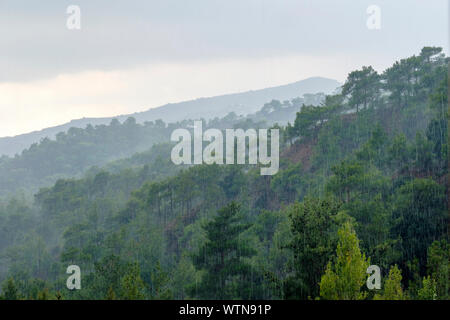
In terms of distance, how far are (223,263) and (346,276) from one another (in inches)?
529

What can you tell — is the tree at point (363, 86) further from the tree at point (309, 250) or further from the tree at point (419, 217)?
the tree at point (309, 250)

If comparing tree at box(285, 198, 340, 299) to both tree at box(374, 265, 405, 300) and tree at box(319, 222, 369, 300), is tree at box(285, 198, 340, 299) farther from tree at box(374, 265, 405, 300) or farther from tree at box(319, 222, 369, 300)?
tree at box(374, 265, 405, 300)

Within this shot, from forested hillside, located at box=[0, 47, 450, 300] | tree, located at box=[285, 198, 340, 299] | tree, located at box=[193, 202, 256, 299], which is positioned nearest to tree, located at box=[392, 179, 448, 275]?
forested hillside, located at box=[0, 47, 450, 300]

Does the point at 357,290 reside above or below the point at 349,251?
below

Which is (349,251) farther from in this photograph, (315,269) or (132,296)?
(132,296)

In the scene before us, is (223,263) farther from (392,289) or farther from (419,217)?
(392,289)

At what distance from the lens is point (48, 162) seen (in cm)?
15900

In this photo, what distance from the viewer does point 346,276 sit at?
19141 millimetres

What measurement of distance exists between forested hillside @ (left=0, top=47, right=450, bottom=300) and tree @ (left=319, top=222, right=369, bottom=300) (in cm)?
4

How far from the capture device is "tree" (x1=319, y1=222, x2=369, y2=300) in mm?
18875

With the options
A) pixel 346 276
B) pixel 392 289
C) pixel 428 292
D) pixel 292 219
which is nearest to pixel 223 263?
pixel 292 219

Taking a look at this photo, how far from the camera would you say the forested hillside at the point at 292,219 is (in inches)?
939
